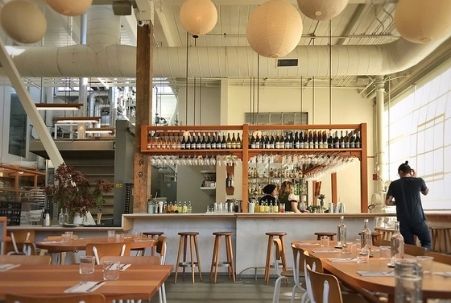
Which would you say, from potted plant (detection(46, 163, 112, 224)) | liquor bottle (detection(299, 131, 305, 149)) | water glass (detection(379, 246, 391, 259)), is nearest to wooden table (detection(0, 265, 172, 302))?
water glass (detection(379, 246, 391, 259))

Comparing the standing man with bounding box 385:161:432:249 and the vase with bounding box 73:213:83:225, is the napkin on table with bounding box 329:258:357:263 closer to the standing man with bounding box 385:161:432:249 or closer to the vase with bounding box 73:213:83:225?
the standing man with bounding box 385:161:432:249

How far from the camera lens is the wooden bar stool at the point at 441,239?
9648mm

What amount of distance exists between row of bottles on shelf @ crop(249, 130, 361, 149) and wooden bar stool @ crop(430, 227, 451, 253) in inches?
115

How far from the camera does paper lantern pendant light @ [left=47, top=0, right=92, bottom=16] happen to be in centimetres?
381

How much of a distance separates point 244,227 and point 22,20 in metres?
4.87

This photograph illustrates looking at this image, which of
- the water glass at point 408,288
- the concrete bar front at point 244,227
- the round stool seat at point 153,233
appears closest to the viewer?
the water glass at point 408,288

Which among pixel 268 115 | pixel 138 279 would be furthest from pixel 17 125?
pixel 138 279

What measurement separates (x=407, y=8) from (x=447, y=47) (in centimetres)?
703

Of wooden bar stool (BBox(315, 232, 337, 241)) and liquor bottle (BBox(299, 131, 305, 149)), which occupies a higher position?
liquor bottle (BBox(299, 131, 305, 149))

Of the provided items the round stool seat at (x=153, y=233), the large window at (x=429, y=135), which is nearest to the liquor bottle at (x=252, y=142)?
the round stool seat at (x=153, y=233)

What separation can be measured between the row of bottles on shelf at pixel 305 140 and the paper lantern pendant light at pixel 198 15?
11.9ft

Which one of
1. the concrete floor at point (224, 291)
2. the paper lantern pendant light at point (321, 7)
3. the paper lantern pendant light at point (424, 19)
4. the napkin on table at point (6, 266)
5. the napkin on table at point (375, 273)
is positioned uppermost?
the paper lantern pendant light at point (321, 7)

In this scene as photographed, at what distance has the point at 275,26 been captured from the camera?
4129 millimetres

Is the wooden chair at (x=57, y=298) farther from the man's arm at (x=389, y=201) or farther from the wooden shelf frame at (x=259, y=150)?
the wooden shelf frame at (x=259, y=150)
